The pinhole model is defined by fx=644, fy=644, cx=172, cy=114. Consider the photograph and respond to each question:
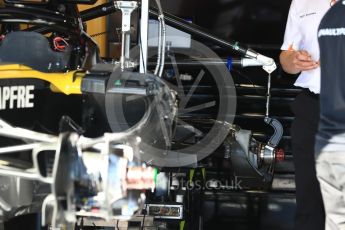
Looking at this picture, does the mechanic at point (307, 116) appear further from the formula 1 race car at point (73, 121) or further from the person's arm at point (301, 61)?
the formula 1 race car at point (73, 121)

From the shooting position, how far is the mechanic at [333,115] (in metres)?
2.34

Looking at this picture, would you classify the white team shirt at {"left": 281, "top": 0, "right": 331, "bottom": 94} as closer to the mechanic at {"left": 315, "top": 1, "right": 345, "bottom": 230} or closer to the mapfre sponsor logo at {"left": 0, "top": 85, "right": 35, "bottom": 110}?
the mechanic at {"left": 315, "top": 1, "right": 345, "bottom": 230}

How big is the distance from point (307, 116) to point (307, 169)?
26cm

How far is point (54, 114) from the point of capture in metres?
2.55

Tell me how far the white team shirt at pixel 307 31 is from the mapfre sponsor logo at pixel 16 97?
1.40 metres

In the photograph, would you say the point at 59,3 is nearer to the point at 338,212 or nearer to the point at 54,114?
the point at 54,114

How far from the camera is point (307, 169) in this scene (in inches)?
125

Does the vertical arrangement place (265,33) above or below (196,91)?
above

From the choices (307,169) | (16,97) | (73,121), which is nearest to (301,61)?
(307,169)

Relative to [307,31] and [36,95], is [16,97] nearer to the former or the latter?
[36,95]

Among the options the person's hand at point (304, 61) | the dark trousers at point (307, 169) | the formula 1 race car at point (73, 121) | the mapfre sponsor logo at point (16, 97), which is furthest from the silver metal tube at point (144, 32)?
the dark trousers at point (307, 169)

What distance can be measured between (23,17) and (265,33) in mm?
2876

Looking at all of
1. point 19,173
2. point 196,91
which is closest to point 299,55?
point 19,173

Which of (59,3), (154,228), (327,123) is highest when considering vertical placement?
(59,3)
